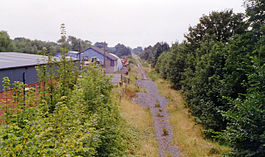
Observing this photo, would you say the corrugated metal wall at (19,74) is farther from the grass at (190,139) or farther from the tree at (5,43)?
the tree at (5,43)

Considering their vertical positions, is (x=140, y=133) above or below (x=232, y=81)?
below

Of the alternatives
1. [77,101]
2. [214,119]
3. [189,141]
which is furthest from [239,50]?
[77,101]

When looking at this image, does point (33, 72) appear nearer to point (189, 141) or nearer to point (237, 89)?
point (189, 141)

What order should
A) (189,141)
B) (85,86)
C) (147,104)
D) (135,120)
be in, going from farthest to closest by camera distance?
(147,104), (135,120), (189,141), (85,86)

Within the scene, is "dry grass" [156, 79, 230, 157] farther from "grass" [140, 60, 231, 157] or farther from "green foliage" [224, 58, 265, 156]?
"green foliage" [224, 58, 265, 156]

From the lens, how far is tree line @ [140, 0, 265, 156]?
5.57m

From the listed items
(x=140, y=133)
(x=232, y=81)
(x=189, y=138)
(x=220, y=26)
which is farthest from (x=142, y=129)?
(x=220, y=26)

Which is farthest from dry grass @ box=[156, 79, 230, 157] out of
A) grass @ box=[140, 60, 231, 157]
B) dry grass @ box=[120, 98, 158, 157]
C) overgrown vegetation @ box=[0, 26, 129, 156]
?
overgrown vegetation @ box=[0, 26, 129, 156]

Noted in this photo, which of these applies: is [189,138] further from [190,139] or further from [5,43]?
[5,43]

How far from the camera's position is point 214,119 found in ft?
34.7

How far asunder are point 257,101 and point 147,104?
14.5m

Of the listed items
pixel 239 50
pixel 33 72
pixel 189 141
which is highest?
pixel 239 50

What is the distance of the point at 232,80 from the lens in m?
9.52

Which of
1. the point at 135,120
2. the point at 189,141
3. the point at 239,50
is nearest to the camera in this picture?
the point at 239,50
